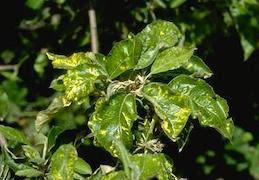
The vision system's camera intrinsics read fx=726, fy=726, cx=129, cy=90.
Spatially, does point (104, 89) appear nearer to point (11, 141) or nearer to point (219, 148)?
point (11, 141)

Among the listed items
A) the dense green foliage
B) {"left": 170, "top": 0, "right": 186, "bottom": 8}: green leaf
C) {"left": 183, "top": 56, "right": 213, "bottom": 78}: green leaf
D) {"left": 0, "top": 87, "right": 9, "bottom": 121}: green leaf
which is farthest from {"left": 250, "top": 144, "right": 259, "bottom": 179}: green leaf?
{"left": 183, "top": 56, "right": 213, "bottom": 78}: green leaf

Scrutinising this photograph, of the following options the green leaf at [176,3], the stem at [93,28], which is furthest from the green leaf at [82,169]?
the green leaf at [176,3]

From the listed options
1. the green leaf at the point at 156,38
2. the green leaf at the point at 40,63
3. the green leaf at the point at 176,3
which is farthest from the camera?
the green leaf at the point at 40,63

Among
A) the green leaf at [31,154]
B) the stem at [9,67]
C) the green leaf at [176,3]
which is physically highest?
the green leaf at [31,154]

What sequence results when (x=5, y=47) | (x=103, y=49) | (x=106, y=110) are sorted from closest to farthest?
1. (x=106, y=110)
2. (x=103, y=49)
3. (x=5, y=47)

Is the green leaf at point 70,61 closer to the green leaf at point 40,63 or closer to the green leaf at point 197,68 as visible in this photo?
the green leaf at point 197,68

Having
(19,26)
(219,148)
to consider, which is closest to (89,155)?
(19,26)

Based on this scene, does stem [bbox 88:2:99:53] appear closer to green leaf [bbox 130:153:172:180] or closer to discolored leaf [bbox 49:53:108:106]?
discolored leaf [bbox 49:53:108:106]
